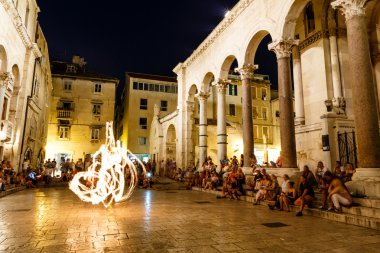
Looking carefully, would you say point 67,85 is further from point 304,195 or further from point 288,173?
point 304,195

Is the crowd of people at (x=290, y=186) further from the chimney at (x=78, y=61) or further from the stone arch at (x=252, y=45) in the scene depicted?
the chimney at (x=78, y=61)

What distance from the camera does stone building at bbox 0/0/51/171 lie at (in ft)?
53.7

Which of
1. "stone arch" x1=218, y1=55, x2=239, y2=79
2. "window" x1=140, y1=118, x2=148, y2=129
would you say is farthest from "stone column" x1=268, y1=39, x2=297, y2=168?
"window" x1=140, y1=118, x2=148, y2=129

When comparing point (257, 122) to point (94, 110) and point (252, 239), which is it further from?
point (252, 239)

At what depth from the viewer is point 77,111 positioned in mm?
36656

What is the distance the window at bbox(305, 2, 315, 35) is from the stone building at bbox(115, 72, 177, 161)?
2735cm

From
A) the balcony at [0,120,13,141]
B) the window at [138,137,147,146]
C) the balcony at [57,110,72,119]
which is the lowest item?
the balcony at [0,120,13,141]

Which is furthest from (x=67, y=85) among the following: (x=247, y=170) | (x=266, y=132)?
(x=247, y=170)

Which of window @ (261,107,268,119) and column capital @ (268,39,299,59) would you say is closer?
column capital @ (268,39,299,59)

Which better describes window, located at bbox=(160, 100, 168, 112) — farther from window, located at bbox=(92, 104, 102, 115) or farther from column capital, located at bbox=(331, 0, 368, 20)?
column capital, located at bbox=(331, 0, 368, 20)

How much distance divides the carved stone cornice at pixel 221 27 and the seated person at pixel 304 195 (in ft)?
34.5

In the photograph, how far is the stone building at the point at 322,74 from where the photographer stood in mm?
8141

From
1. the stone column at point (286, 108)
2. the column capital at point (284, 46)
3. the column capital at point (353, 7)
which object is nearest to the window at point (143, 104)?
the stone column at point (286, 108)

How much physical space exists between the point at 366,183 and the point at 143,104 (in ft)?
110
